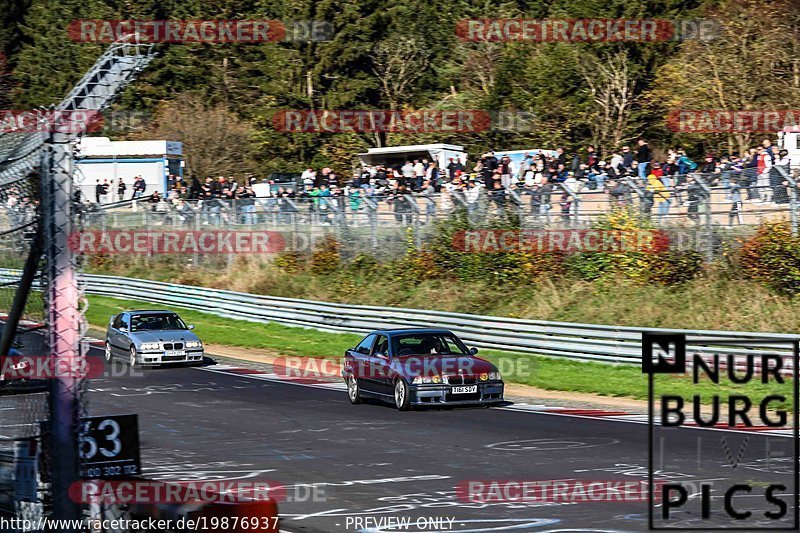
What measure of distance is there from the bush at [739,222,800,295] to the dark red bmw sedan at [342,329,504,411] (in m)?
7.54

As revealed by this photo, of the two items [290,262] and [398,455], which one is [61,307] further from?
[290,262]

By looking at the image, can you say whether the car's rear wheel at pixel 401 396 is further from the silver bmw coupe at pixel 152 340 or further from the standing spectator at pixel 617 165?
the standing spectator at pixel 617 165

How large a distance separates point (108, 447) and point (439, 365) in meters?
10.3

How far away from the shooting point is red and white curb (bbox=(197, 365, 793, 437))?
617 inches

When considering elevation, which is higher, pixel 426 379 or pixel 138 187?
pixel 138 187

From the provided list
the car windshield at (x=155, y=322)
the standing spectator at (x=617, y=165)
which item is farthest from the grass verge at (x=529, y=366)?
the standing spectator at (x=617, y=165)

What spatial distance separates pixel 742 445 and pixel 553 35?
3769 cm

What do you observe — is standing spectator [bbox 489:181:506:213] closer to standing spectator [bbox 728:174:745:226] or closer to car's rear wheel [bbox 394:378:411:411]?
standing spectator [bbox 728:174:745:226]

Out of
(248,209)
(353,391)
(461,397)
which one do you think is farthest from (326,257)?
(461,397)

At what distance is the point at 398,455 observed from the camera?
14102 mm

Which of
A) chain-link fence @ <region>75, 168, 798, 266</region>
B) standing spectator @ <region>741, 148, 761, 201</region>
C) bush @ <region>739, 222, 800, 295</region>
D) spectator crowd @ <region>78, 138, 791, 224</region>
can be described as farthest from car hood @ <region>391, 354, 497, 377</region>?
bush @ <region>739, 222, 800, 295</region>

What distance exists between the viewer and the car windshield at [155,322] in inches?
1032

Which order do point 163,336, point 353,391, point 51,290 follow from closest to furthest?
point 51,290 < point 353,391 < point 163,336

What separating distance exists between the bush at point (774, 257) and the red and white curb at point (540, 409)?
6597 millimetres
